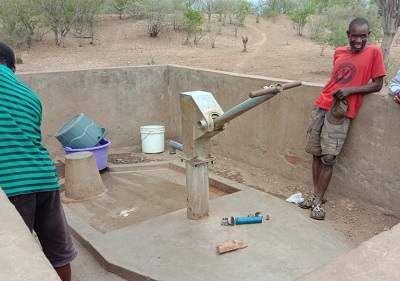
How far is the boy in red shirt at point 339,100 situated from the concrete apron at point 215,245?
478 millimetres

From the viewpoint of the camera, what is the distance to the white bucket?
641 centimetres

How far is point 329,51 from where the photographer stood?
17047 millimetres

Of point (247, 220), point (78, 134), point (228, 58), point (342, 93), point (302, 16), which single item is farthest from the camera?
point (302, 16)

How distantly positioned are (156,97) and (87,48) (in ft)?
35.2

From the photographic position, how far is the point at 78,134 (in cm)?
530

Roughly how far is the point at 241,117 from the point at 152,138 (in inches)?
60.6

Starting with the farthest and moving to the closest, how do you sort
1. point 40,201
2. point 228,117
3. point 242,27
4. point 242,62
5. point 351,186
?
point 242,27, point 242,62, point 351,186, point 228,117, point 40,201

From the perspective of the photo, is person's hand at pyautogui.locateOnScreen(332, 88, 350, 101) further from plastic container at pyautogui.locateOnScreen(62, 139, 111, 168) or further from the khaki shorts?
plastic container at pyautogui.locateOnScreen(62, 139, 111, 168)

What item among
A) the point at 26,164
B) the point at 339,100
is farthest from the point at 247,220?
the point at 26,164

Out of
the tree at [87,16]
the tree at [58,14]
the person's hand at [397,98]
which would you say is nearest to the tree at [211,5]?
the tree at [87,16]

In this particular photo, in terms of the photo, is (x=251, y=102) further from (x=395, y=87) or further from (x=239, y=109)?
(x=395, y=87)

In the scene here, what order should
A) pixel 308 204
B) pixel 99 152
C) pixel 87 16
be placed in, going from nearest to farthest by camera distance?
pixel 308 204
pixel 99 152
pixel 87 16

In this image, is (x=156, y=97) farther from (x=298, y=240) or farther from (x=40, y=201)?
(x=40, y=201)

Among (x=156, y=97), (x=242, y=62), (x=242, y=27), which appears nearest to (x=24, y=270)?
(x=156, y=97)
